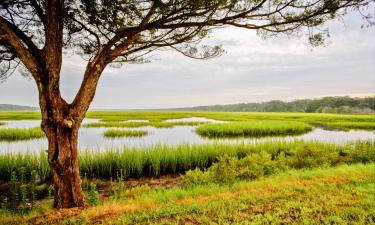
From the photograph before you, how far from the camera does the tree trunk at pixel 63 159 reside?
6637 millimetres

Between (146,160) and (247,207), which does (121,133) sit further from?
(247,207)

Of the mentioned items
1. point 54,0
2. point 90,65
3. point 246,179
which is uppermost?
point 54,0

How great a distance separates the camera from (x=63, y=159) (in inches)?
263

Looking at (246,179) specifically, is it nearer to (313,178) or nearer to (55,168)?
(313,178)

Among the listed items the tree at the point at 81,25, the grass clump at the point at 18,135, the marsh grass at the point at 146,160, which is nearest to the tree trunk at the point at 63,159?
the tree at the point at 81,25

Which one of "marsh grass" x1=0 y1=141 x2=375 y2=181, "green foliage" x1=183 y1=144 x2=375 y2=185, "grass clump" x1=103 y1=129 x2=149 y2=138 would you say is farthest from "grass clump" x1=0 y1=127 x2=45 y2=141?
"green foliage" x1=183 y1=144 x2=375 y2=185

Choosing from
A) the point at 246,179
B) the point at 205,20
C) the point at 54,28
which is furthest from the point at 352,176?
the point at 54,28

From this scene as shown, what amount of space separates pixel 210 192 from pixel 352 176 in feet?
13.1

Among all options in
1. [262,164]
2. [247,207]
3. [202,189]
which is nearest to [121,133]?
[262,164]

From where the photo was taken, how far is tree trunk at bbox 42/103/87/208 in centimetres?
664

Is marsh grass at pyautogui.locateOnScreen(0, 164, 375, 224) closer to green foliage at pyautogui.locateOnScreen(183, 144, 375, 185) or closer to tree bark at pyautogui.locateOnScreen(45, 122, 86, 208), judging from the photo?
tree bark at pyautogui.locateOnScreen(45, 122, 86, 208)

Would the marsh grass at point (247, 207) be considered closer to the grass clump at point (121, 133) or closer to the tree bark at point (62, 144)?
the tree bark at point (62, 144)

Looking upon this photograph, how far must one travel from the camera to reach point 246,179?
31.7 ft

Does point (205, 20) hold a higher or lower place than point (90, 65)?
higher
